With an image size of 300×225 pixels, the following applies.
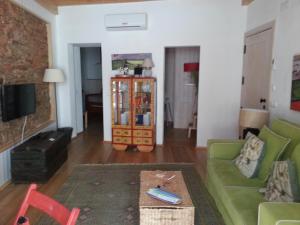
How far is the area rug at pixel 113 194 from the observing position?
7.38ft

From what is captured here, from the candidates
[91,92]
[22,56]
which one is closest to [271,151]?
[22,56]

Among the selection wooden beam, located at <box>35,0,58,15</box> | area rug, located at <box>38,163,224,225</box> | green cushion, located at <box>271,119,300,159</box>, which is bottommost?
area rug, located at <box>38,163,224,225</box>

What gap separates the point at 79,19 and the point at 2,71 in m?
2.04

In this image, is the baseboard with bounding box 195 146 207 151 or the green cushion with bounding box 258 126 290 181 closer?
the green cushion with bounding box 258 126 290 181

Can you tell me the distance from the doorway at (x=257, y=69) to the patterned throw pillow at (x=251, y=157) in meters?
1.10

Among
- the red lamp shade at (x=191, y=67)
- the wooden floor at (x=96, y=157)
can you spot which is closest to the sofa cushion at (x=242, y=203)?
the wooden floor at (x=96, y=157)

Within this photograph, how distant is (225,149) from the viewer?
2697 mm

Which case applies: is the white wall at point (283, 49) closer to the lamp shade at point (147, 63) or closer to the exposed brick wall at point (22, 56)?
the lamp shade at point (147, 63)

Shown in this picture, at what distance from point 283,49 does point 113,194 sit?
273 cm

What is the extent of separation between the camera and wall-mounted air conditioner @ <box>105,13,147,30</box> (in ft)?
13.3

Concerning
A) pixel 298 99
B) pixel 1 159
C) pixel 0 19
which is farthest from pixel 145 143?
pixel 0 19

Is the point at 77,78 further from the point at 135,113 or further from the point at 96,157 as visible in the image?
the point at 96,157

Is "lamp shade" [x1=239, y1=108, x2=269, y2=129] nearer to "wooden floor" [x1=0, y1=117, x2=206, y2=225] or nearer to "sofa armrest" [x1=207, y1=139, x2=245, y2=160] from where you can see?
"sofa armrest" [x1=207, y1=139, x2=245, y2=160]

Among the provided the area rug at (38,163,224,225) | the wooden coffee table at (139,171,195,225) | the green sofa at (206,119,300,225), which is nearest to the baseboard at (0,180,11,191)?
the area rug at (38,163,224,225)
